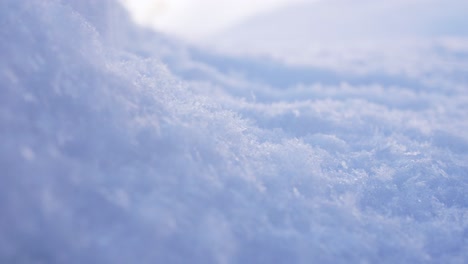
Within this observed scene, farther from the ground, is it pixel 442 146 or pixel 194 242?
pixel 442 146

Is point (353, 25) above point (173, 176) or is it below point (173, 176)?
above

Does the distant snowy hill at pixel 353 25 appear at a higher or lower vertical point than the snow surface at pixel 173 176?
higher

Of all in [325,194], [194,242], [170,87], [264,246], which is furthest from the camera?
[170,87]

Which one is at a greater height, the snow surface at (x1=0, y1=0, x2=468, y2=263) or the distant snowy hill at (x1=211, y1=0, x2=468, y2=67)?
the distant snowy hill at (x1=211, y1=0, x2=468, y2=67)

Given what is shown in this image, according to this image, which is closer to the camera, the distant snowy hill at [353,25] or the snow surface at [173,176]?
the snow surface at [173,176]

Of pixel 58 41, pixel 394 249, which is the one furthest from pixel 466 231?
pixel 58 41

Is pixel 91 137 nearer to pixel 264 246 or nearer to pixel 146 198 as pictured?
pixel 146 198

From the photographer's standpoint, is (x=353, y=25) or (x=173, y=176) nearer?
(x=173, y=176)

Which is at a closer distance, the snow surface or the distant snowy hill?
the snow surface
